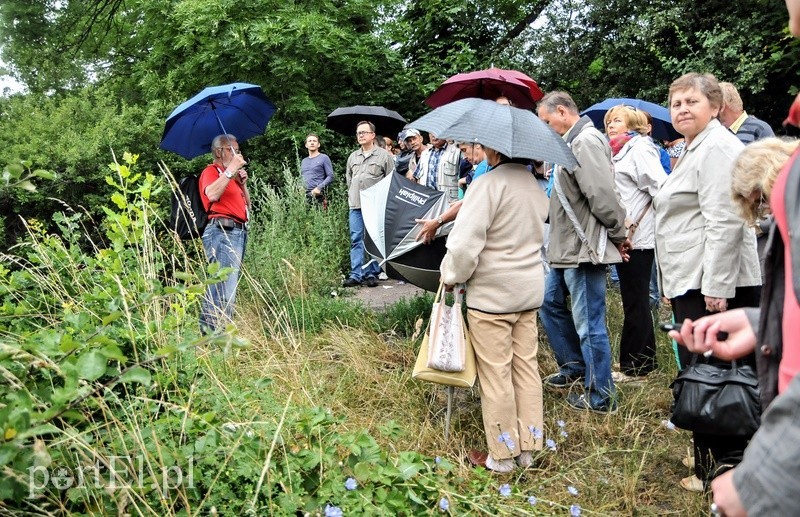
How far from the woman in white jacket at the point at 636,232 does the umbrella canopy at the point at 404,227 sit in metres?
1.39

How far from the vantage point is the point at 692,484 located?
321 cm

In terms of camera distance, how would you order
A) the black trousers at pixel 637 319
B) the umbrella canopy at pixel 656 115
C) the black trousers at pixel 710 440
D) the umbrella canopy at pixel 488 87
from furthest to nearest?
the umbrella canopy at pixel 656 115 → the umbrella canopy at pixel 488 87 → the black trousers at pixel 637 319 → the black trousers at pixel 710 440

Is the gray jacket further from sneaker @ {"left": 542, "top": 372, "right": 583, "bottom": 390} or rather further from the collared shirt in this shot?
the collared shirt

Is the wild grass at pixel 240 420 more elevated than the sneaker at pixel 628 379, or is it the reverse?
the wild grass at pixel 240 420

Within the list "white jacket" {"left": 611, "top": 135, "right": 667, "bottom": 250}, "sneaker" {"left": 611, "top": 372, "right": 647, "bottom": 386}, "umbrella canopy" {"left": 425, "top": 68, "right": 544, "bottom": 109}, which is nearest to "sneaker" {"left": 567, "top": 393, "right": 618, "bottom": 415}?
"sneaker" {"left": 611, "top": 372, "right": 647, "bottom": 386}

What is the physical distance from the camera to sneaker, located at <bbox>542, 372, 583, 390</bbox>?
14.5 feet

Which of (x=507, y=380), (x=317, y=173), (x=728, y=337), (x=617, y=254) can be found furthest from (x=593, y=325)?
(x=317, y=173)

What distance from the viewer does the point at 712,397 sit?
9.16ft

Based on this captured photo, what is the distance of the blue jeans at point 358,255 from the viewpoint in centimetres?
794

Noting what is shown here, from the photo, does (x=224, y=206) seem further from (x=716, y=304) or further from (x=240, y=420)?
(x=716, y=304)

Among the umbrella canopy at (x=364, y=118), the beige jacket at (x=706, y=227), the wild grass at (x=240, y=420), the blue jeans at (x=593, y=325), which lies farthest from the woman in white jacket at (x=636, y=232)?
the umbrella canopy at (x=364, y=118)

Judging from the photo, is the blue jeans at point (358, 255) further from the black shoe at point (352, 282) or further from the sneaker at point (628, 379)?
the sneaker at point (628, 379)

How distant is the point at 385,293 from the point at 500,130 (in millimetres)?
4092

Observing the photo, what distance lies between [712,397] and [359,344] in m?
2.48
